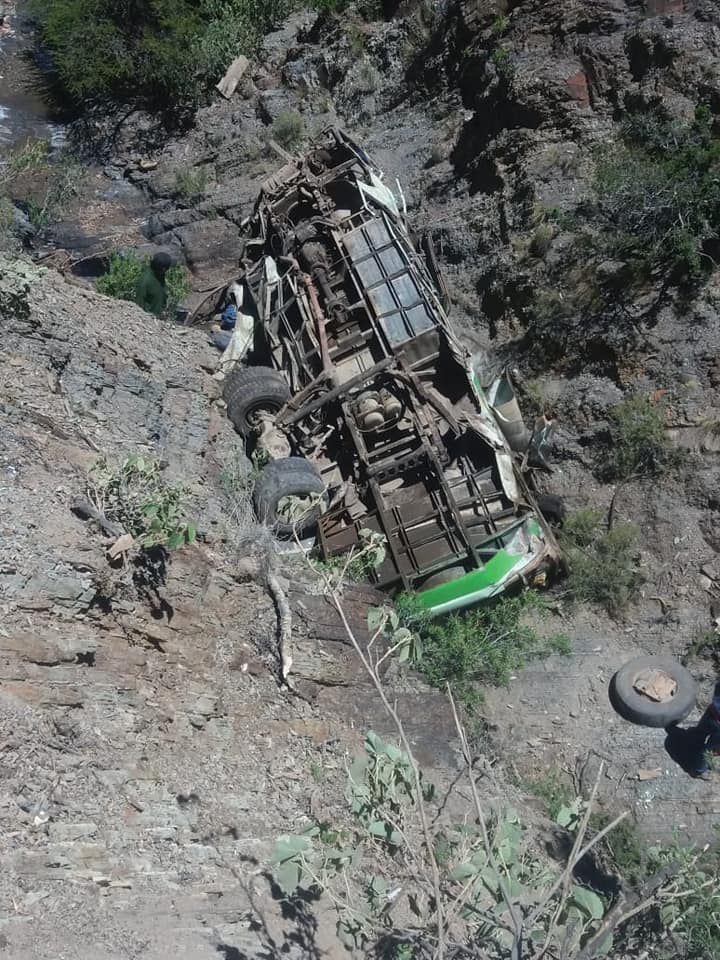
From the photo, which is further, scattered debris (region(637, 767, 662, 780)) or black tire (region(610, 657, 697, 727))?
black tire (region(610, 657, 697, 727))

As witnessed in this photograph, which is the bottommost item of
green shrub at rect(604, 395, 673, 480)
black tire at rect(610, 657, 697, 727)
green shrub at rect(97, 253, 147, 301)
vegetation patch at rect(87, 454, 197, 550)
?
black tire at rect(610, 657, 697, 727)

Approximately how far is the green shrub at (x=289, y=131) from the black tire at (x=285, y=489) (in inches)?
410

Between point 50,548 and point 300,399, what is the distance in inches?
146

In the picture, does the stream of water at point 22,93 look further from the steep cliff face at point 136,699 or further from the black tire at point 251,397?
the steep cliff face at point 136,699

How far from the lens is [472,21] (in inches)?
591

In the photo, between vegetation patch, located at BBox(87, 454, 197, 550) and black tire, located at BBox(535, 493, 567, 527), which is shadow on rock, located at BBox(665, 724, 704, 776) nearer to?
black tire, located at BBox(535, 493, 567, 527)

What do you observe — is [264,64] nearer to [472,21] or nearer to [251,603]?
[472,21]

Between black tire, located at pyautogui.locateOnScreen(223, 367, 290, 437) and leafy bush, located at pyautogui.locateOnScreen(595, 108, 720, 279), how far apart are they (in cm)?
500

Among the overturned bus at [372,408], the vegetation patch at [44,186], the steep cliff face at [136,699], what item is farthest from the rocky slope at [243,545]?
the vegetation patch at [44,186]

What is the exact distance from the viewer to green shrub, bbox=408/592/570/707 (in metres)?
7.47

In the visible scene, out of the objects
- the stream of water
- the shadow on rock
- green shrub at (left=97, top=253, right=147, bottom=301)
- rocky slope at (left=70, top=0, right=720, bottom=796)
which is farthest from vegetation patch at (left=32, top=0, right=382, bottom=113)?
the shadow on rock

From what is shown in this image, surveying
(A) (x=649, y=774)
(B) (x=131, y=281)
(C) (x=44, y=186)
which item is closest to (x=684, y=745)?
(A) (x=649, y=774)

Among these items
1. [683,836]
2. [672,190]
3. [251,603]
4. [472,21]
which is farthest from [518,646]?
[472,21]

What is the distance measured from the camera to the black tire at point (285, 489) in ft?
26.2
